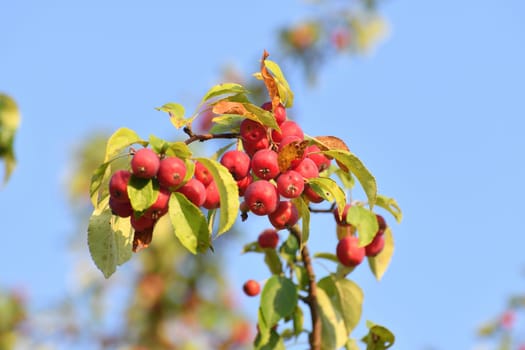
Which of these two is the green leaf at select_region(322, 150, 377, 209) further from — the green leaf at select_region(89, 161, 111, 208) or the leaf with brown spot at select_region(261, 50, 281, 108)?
the green leaf at select_region(89, 161, 111, 208)

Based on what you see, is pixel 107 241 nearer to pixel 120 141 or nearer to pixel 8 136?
pixel 120 141

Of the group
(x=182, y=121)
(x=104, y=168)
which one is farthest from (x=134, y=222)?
(x=182, y=121)

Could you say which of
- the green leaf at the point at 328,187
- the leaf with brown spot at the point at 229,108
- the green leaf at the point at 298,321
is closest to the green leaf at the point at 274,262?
the green leaf at the point at 298,321

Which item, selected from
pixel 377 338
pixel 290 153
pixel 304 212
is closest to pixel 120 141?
pixel 290 153

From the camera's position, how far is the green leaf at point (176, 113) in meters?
1.58

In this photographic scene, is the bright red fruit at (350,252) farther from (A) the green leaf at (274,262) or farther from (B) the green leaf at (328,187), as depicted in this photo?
(B) the green leaf at (328,187)

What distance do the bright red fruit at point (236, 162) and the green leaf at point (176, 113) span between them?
116 millimetres

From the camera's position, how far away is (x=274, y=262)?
2.12m

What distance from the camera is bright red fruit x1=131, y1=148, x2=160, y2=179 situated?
1.41 meters

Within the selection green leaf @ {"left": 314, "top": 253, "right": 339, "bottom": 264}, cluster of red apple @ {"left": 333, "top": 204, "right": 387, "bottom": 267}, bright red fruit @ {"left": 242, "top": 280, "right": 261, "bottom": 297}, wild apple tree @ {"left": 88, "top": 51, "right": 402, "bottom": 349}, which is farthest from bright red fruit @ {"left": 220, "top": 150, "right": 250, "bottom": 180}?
green leaf @ {"left": 314, "top": 253, "right": 339, "bottom": 264}

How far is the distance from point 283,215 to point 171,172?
343 millimetres

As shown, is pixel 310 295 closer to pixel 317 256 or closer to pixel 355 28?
pixel 317 256

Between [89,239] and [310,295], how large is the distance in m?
0.68

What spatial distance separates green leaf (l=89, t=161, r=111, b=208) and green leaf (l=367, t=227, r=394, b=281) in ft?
3.02
